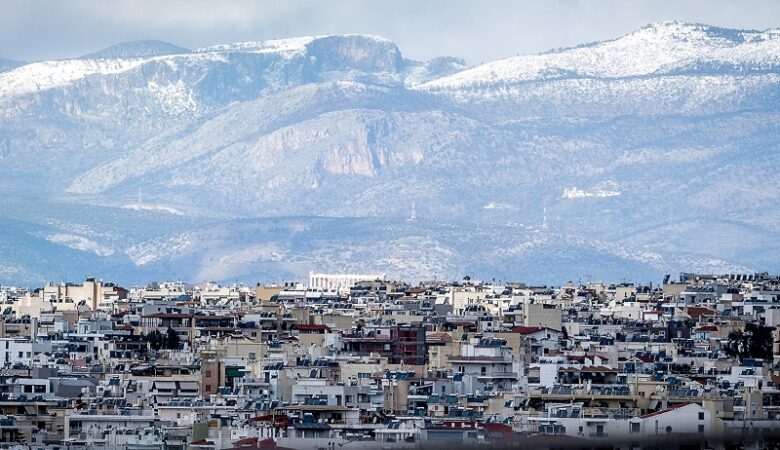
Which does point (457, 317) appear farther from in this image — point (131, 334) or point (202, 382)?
point (202, 382)

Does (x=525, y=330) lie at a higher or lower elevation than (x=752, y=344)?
higher

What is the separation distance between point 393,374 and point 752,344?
18.2 meters

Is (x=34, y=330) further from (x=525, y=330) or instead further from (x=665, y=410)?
(x=665, y=410)

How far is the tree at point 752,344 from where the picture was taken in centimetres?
8319

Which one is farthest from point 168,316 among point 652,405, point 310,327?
point 652,405

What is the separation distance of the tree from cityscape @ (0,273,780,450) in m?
0.12

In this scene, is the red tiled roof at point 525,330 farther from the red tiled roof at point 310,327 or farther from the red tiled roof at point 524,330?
the red tiled roof at point 310,327

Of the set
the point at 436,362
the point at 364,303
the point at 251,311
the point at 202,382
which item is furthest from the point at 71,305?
the point at 202,382

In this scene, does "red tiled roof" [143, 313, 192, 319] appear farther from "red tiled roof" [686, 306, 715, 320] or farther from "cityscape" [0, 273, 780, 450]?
"red tiled roof" [686, 306, 715, 320]

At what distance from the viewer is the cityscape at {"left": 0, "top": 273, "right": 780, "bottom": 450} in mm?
48344

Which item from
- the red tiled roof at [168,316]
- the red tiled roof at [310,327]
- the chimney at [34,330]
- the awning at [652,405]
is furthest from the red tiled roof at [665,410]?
the red tiled roof at [168,316]

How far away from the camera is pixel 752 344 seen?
8519 centimetres

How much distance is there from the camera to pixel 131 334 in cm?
9650

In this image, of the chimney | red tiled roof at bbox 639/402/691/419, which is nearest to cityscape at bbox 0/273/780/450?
red tiled roof at bbox 639/402/691/419
